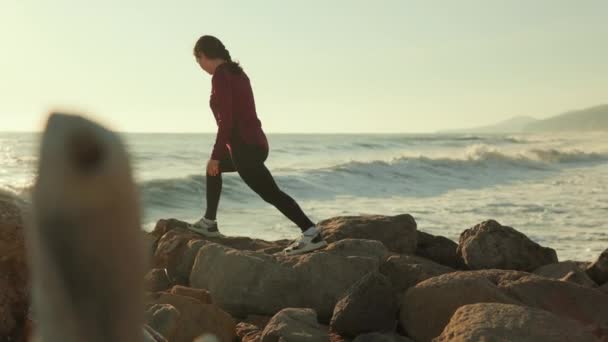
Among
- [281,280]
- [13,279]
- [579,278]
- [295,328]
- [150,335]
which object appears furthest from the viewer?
[579,278]

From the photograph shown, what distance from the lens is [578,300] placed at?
3.75 metres

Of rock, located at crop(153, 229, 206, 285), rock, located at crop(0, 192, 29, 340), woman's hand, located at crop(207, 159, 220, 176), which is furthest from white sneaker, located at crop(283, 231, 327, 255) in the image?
rock, located at crop(0, 192, 29, 340)

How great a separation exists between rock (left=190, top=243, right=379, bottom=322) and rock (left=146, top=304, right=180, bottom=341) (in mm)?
886

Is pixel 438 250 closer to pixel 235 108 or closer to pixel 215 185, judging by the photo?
pixel 215 185

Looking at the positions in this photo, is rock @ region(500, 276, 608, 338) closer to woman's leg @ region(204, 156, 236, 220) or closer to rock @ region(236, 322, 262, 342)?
rock @ region(236, 322, 262, 342)

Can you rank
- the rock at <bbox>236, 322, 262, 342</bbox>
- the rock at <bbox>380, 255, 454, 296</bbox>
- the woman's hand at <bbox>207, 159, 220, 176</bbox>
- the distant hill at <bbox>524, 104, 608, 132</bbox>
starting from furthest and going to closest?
the distant hill at <bbox>524, 104, 608, 132</bbox> → the woman's hand at <bbox>207, 159, 220, 176</bbox> → the rock at <bbox>380, 255, 454, 296</bbox> → the rock at <bbox>236, 322, 262, 342</bbox>

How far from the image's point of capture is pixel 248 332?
3717 mm

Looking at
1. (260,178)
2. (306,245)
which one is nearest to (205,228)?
(260,178)

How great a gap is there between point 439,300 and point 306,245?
62.2 inches

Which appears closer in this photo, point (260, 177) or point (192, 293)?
point (192, 293)

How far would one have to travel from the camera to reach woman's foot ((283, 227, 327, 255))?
485 cm

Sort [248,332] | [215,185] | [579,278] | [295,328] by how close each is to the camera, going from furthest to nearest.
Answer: [215,185] < [579,278] < [248,332] < [295,328]

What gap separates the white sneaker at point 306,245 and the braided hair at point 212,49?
1.31m

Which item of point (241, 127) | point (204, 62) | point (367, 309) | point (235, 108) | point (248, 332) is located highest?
point (204, 62)
